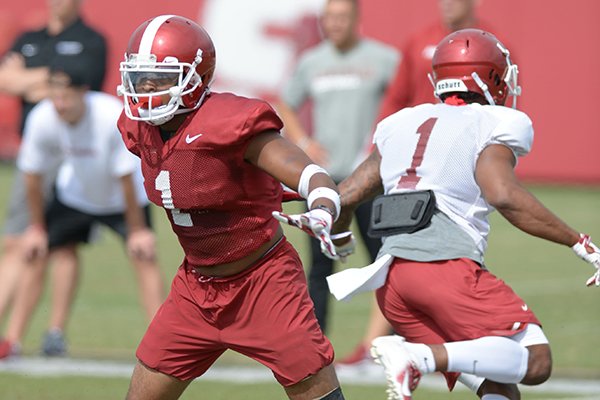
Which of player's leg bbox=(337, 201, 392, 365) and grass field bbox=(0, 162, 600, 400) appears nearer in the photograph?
grass field bbox=(0, 162, 600, 400)

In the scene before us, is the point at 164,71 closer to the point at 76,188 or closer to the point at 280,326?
the point at 280,326

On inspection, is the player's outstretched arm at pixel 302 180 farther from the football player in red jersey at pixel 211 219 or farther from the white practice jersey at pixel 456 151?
the white practice jersey at pixel 456 151

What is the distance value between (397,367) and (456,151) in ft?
2.94

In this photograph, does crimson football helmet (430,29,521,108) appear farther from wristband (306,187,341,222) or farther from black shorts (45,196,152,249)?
black shorts (45,196,152,249)

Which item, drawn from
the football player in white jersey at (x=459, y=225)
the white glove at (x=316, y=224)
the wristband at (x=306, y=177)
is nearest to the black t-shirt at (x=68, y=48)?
the football player in white jersey at (x=459, y=225)

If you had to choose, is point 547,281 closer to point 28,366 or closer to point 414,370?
point 28,366

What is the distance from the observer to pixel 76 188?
787cm

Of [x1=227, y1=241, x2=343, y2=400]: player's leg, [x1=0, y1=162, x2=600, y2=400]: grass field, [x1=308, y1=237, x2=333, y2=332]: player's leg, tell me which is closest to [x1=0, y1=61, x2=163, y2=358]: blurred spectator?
[x1=0, y1=162, x2=600, y2=400]: grass field

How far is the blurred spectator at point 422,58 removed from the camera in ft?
24.7

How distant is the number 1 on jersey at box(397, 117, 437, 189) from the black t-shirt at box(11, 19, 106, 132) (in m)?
3.93

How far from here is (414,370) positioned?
446 cm

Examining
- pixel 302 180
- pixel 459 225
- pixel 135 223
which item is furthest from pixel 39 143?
pixel 302 180

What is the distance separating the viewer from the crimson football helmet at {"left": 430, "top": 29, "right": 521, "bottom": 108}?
5.00m

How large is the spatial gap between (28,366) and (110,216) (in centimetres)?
109
